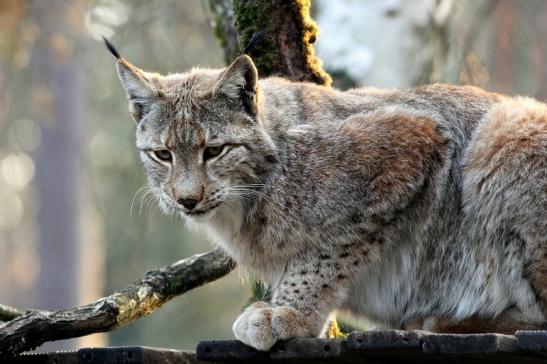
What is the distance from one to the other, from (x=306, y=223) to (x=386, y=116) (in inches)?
29.4

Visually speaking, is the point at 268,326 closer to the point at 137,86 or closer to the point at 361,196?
the point at 361,196

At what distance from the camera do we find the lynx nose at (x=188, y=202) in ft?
17.1

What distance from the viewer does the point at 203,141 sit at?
17.5ft

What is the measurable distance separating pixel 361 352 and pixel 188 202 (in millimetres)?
1310

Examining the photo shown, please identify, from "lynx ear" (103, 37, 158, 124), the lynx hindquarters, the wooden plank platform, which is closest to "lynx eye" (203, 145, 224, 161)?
"lynx ear" (103, 37, 158, 124)

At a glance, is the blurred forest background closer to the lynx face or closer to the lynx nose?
the lynx face

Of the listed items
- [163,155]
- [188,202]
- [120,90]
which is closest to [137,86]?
[163,155]

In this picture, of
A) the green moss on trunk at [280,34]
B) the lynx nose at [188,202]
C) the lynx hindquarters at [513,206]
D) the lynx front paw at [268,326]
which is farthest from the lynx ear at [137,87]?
the lynx hindquarters at [513,206]

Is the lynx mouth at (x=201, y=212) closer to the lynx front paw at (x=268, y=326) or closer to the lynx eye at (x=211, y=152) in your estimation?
the lynx eye at (x=211, y=152)

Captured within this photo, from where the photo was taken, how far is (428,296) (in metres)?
5.57

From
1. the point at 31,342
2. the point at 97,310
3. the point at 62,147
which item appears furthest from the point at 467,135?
the point at 62,147

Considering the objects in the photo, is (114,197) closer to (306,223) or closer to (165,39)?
(165,39)

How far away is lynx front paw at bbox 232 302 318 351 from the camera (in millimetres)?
4746

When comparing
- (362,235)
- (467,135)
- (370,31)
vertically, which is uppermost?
(370,31)
